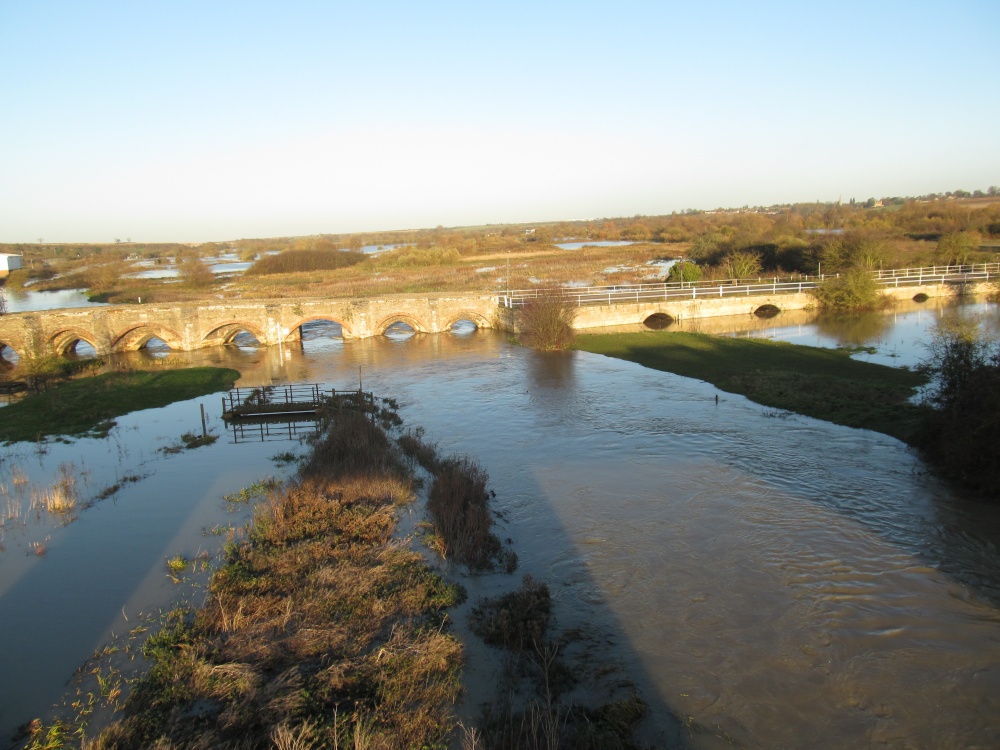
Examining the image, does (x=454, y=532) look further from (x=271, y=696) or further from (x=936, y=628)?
(x=936, y=628)

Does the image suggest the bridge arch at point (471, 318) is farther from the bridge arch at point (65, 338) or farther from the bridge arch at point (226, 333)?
the bridge arch at point (65, 338)

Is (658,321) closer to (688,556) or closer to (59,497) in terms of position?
(688,556)

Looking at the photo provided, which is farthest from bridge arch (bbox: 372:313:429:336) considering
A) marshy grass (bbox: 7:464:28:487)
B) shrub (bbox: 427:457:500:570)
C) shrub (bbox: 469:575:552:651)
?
shrub (bbox: 469:575:552:651)

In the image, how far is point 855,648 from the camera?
7766 mm

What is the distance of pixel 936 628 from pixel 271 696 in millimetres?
7747

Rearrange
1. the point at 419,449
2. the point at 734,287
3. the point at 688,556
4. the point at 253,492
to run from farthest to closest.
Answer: the point at 734,287
the point at 419,449
the point at 253,492
the point at 688,556

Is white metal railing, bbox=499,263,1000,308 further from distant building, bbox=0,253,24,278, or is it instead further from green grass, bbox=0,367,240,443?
distant building, bbox=0,253,24,278

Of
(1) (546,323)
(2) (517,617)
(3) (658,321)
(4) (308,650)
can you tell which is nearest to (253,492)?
(4) (308,650)

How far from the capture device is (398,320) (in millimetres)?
33625

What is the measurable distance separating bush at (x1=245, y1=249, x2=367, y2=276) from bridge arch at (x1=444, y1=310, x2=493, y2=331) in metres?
38.0

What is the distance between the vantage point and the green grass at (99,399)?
18.6m

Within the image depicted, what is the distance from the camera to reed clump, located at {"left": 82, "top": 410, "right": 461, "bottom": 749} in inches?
251

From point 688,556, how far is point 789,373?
12.6 meters

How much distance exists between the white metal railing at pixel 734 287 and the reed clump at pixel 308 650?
22.4m
